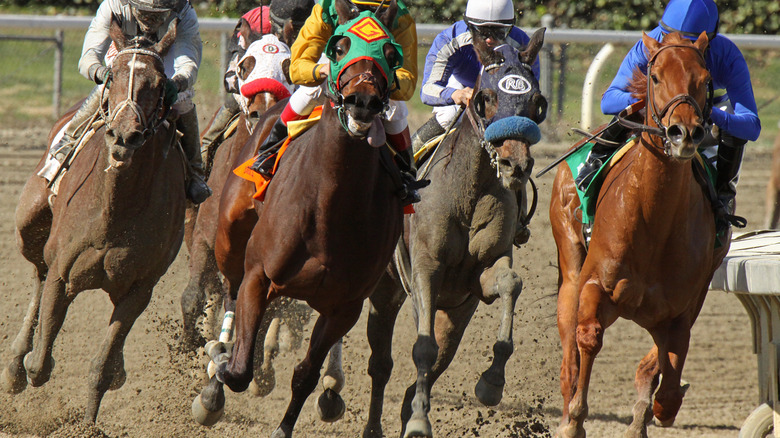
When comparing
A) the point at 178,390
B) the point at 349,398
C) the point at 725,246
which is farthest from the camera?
the point at 349,398

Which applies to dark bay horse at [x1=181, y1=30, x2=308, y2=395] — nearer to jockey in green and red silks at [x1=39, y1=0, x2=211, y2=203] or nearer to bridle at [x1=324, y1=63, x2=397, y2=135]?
jockey in green and red silks at [x1=39, y1=0, x2=211, y2=203]

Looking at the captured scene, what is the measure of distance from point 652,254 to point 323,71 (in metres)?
1.88

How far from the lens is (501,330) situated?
18.2ft

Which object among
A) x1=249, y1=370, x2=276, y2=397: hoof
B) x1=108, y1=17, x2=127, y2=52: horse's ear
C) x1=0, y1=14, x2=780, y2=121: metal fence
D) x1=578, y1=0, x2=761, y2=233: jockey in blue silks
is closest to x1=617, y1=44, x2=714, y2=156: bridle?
x1=578, y1=0, x2=761, y2=233: jockey in blue silks

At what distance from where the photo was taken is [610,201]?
17.6 ft

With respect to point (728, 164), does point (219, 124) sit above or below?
below

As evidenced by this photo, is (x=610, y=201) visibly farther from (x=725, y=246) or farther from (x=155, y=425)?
(x=155, y=425)

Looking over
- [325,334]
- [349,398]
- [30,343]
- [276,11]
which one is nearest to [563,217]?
[325,334]

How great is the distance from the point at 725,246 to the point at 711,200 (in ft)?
1.08

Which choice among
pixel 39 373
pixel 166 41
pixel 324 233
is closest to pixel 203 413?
pixel 39 373

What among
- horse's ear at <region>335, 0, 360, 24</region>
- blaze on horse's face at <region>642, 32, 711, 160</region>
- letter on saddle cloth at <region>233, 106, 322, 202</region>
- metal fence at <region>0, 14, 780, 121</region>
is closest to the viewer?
blaze on horse's face at <region>642, 32, 711, 160</region>

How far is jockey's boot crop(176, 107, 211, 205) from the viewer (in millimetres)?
6141

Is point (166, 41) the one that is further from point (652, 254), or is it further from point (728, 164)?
point (728, 164)

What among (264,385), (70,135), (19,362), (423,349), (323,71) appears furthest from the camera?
(264,385)
